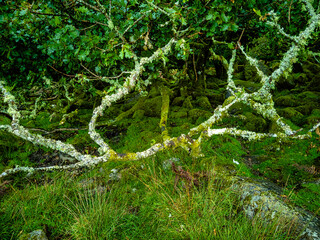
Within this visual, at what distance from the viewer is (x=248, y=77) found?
15164mm

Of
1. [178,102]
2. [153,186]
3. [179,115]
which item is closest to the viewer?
[153,186]

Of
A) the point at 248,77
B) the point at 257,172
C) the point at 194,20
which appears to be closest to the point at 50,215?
the point at 257,172

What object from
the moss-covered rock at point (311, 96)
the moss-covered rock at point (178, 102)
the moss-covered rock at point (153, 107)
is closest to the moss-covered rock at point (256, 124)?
the moss-covered rock at point (311, 96)

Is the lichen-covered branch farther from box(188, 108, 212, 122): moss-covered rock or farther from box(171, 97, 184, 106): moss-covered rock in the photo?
box(171, 97, 184, 106): moss-covered rock

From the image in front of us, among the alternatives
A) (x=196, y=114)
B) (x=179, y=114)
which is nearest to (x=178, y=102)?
(x=179, y=114)

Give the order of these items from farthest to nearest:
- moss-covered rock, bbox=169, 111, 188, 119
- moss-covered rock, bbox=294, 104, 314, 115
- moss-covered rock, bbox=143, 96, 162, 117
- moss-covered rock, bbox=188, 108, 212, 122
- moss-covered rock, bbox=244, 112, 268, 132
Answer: moss-covered rock, bbox=143, 96, 162, 117 < moss-covered rock, bbox=169, 111, 188, 119 < moss-covered rock, bbox=188, 108, 212, 122 < moss-covered rock, bbox=294, 104, 314, 115 < moss-covered rock, bbox=244, 112, 268, 132

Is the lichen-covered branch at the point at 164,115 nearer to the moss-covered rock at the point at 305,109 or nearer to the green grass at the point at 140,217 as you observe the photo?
the green grass at the point at 140,217

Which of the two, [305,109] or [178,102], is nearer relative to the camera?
[305,109]

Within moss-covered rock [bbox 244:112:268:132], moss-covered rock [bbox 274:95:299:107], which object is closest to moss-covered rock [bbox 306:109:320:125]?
moss-covered rock [bbox 274:95:299:107]

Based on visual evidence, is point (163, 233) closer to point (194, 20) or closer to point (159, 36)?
point (159, 36)

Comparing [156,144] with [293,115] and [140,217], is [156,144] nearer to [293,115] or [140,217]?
[140,217]

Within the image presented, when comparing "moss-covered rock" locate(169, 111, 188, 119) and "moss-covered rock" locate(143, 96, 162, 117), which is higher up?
"moss-covered rock" locate(143, 96, 162, 117)

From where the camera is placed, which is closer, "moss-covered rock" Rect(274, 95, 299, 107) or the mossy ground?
the mossy ground

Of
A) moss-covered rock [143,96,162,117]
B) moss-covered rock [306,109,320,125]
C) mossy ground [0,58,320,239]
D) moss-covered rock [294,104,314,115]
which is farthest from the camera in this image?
moss-covered rock [143,96,162,117]
